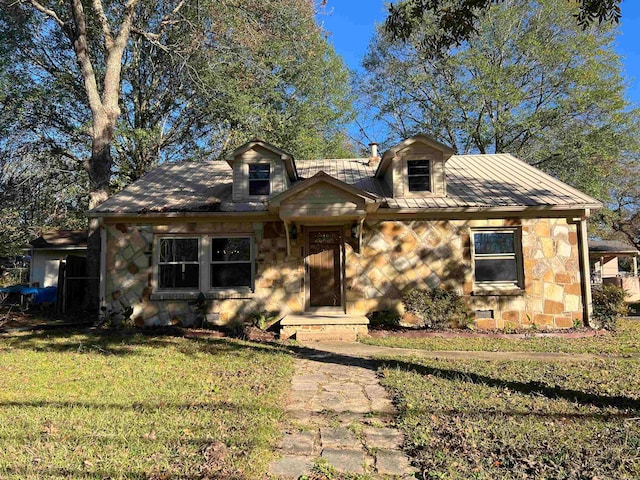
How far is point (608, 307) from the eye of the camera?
10.8 m

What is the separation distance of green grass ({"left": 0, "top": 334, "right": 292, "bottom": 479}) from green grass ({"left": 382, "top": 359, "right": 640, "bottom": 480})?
4.83ft

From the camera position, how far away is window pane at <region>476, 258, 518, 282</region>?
10945 millimetres

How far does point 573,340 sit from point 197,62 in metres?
16.0

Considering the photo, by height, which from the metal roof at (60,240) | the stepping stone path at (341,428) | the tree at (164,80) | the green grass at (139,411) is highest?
the tree at (164,80)

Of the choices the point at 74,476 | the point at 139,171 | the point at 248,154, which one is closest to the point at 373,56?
the point at 139,171

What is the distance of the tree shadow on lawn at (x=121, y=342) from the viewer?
8.11 meters

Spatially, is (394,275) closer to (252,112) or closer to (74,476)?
(74,476)

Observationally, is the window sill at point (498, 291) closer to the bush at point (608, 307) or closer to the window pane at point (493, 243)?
the window pane at point (493, 243)

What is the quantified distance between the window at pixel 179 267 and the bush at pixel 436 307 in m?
5.33

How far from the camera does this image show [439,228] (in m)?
10.9

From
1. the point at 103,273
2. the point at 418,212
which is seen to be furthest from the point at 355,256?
the point at 103,273

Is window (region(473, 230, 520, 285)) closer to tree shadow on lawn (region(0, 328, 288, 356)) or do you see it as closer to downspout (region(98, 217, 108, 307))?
tree shadow on lawn (region(0, 328, 288, 356))

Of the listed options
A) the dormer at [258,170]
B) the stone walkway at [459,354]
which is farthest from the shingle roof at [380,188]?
the stone walkway at [459,354]

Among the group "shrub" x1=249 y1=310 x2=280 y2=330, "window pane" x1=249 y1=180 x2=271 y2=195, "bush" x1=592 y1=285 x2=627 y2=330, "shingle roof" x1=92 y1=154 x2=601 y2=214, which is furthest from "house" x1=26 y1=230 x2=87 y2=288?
"bush" x1=592 y1=285 x2=627 y2=330
